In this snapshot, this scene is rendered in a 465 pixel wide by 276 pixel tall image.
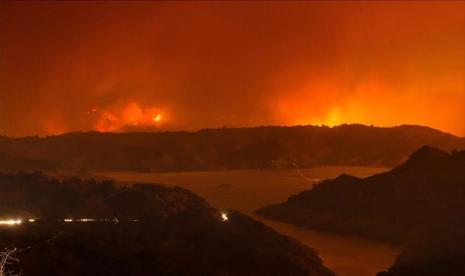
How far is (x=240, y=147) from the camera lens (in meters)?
168

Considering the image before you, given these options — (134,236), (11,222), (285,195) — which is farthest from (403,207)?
(11,222)

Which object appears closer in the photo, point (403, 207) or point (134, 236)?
point (134, 236)

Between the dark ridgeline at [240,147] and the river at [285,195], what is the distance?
685cm

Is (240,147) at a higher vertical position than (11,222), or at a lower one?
higher

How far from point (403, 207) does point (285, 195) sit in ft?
128

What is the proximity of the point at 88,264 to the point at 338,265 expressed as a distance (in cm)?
2984

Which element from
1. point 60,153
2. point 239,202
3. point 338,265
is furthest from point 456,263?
point 60,153

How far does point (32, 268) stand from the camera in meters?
40.7

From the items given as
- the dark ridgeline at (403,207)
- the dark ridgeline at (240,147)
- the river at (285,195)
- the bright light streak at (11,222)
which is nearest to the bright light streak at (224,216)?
the river at (285,195)

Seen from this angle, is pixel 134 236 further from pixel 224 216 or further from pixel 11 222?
pixel 224 216

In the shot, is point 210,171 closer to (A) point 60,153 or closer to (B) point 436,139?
(A) point 60,153

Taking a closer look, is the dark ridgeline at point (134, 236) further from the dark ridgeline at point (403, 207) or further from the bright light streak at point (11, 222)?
the dark ridgeline at point (403, 207)

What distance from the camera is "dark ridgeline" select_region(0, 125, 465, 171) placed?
518ft

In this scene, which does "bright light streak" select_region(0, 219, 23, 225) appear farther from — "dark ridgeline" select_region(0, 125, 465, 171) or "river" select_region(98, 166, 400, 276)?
"dark ridgeline" select_region(0, 125, 465, 171)
